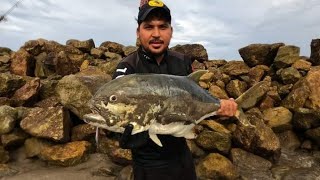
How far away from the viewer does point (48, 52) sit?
16234mm

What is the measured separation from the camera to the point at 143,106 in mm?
3473

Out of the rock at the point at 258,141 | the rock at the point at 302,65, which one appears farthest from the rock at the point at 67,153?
the rock at the point at 302,65

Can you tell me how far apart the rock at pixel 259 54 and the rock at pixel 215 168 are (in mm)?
7052

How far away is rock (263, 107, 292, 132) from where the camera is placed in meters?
11.8

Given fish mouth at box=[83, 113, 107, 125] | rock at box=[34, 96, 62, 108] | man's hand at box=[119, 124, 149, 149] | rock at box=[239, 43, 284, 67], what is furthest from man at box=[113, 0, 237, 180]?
rock at box=[239, 43, 284, 67]

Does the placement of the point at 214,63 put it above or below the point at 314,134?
above

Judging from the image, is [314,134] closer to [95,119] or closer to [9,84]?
[9,84]

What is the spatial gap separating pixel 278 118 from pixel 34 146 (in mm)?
7461

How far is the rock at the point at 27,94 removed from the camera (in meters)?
11.0

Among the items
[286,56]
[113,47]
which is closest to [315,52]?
[286,56]

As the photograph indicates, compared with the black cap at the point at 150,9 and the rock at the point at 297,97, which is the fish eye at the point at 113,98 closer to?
the black cap at the point at 150,9

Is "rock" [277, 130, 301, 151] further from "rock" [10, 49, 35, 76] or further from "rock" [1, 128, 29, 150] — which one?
"rock" [10, 49, 35, 76]

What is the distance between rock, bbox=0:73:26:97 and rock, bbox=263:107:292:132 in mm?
7989

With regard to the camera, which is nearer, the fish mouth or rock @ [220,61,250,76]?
the fish mouth
